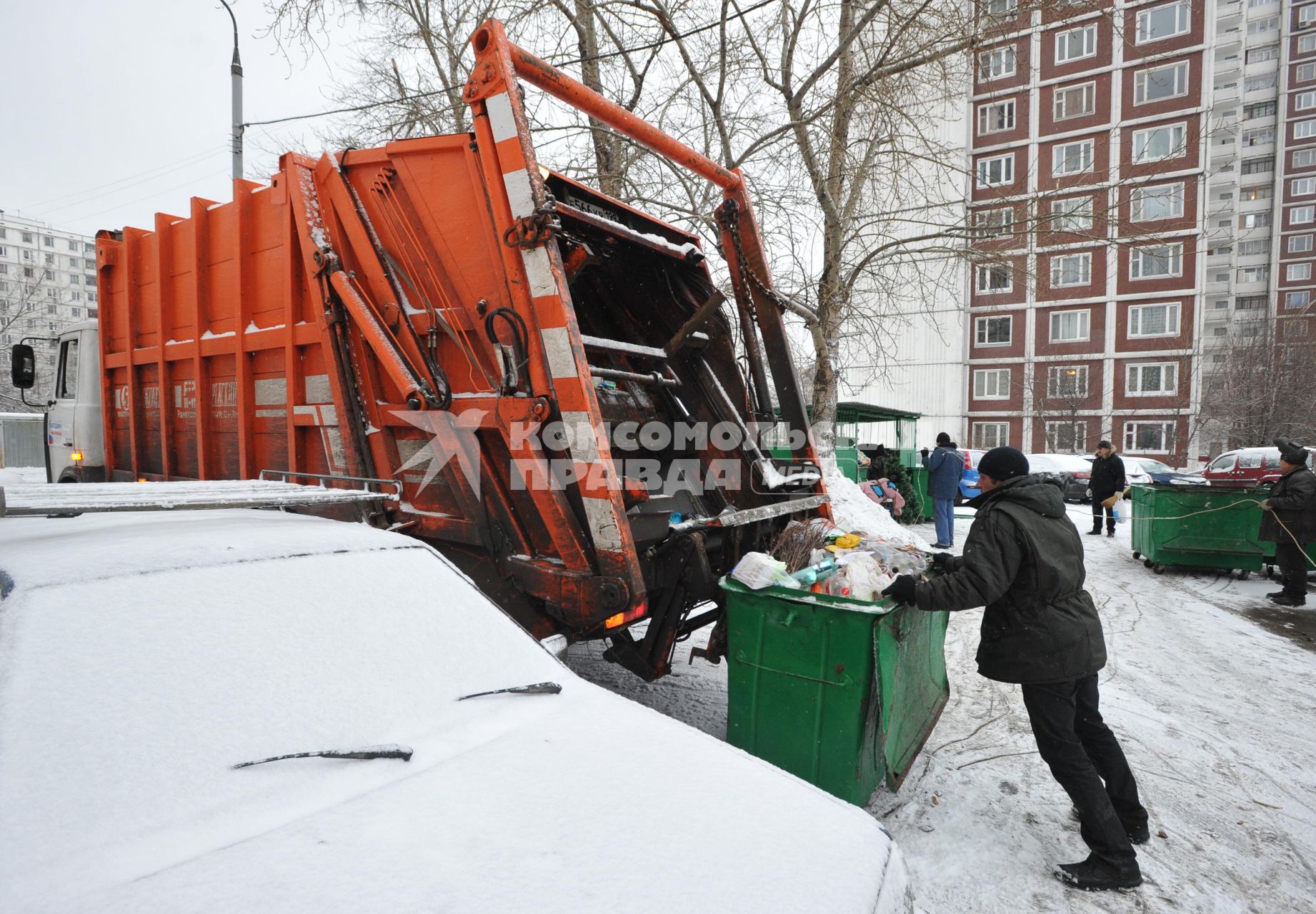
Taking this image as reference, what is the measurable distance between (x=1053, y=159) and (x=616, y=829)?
35732 millimetres

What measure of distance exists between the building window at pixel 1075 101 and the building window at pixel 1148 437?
13.7 m

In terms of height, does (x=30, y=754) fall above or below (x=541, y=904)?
above

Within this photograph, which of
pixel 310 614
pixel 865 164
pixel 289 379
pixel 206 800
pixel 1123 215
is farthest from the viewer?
pixel 1123 215

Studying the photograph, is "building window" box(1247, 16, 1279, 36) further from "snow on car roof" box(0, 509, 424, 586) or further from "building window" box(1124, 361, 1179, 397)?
"snow on car roof" box(0, 509, 424, 586)

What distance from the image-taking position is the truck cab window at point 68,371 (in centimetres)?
631

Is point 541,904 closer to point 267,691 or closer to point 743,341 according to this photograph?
point 267,691

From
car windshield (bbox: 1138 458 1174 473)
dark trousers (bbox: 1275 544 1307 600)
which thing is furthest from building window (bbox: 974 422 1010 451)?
dark trousers (bbox: 1275 544 1307 600)

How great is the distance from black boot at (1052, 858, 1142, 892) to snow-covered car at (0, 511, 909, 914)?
150cm

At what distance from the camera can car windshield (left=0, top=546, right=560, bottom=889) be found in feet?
4.18

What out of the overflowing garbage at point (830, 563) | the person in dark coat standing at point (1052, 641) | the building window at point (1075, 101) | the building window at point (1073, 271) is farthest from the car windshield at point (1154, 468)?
the person in dark coat standing at point (1052, 641)

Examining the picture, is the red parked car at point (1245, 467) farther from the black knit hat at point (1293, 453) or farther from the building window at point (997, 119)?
the building window at point (997, 119)

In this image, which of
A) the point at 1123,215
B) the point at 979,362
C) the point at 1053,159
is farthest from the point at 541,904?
the point at 1053,159

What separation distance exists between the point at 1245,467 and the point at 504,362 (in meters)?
16.5

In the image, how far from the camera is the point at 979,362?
1209 inches
